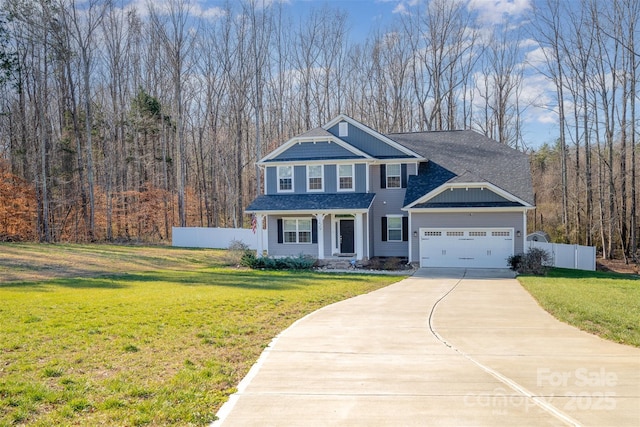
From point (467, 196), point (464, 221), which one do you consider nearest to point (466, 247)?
point (464, 221)

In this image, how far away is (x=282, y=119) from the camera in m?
45.5

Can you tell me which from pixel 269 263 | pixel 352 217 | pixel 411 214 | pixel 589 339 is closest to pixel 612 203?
pixel 411 214

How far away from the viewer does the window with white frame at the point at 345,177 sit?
2530 cm

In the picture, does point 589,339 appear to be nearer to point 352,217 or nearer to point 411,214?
point 411,214

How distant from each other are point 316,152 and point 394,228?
19.1 feet

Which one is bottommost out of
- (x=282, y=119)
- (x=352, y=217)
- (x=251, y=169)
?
(x=352, y=217)

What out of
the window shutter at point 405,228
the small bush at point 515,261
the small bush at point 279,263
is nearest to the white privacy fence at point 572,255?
the small bush at point 515,261

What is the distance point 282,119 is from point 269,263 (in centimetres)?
2513

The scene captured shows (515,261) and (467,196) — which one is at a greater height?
(467,196)

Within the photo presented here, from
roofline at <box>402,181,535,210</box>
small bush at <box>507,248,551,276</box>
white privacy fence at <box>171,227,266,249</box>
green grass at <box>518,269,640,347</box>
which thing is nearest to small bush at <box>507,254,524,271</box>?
small bush at <box>507,248,551,276</box>

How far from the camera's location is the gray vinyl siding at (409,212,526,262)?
884 inches

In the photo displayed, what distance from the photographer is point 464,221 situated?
22891 mm

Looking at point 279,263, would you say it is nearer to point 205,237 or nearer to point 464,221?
point 464,221

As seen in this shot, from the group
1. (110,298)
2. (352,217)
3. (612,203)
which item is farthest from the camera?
(612,203)
